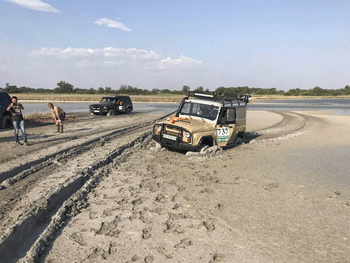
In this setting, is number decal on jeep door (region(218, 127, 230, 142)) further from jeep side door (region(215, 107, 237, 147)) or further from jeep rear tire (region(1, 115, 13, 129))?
jeep rear tire (region(1, 115, 13, 129))

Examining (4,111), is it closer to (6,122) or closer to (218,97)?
Answer: (6,122)

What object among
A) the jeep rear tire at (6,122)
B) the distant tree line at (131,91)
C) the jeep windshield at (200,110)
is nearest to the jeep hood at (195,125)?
the jeep windshield at (200,110)

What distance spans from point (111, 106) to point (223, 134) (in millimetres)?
16034

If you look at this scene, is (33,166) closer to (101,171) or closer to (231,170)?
(101,171)

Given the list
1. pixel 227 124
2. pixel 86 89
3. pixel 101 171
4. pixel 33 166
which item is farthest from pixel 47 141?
pixel 86 89

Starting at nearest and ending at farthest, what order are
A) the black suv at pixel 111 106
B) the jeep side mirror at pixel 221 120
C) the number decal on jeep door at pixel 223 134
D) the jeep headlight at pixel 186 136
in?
the jeep headlight at pixel 186 136 < the jeep side mirror at pixel 221 120 < the number decal on jeep door at pixel 223 134 < the black suv at pixel 111 106

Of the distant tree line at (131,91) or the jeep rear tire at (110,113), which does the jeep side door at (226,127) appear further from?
the distant tree line at (131,91)

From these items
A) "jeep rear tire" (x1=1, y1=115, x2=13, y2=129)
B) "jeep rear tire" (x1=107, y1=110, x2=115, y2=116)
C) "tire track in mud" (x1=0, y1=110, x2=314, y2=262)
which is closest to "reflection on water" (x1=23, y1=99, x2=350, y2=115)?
"jeep rear tire" (x1=107, y1=110, x2=115, y2=116)

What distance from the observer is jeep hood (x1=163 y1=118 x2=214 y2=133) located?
9115 millimetres

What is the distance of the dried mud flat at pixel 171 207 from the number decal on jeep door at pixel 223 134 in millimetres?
492

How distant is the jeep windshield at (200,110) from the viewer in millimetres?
10070

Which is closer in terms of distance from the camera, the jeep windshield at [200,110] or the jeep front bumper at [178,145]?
the jeep front bumper at [178,145]

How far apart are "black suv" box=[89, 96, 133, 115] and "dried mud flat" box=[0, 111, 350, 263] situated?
46.3 ft

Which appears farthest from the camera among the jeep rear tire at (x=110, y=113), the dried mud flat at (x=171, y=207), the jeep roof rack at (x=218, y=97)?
the jeep rear tire at (x=110, y=113)
